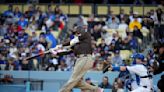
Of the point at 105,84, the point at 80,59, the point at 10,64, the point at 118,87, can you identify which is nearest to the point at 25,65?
the point at 10,64

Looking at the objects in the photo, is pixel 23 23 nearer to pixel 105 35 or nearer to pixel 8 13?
pixel 8 13

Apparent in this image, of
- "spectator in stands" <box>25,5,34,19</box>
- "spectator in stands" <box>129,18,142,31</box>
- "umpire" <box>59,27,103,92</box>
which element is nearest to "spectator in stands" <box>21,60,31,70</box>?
"spectator in stands" <box>25,5,34,19</box>

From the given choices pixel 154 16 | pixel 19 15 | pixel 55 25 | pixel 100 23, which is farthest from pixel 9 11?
pixel 154 16

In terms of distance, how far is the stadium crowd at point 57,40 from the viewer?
22797 mm

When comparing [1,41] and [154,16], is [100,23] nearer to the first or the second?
[154,16]

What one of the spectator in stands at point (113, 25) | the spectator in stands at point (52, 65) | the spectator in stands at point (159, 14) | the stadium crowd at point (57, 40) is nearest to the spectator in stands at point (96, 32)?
the stadium crowd at point (57, 40)

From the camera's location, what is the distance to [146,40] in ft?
77.0

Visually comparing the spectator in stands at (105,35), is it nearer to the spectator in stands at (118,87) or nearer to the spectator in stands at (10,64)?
the spectator in stands at (10,64)

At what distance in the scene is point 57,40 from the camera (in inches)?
966

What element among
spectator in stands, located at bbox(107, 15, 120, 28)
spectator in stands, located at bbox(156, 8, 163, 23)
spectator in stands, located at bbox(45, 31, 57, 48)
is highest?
spectator in stands, located at bbox(156, 8, 163, 23)

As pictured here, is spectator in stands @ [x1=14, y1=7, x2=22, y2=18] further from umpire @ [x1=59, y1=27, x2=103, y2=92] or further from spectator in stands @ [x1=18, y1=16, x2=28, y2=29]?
umpire @ [x1=59, y1=27, x2=103, y2=92]

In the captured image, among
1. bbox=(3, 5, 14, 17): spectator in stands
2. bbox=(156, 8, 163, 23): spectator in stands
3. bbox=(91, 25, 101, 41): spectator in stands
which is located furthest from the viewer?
bbox=(3, 5, 14, 17): spectator in stands

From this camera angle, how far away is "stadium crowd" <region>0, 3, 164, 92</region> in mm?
22797

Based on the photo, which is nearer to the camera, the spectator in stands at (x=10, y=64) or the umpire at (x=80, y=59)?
the umpire at (x=80, y=59)
